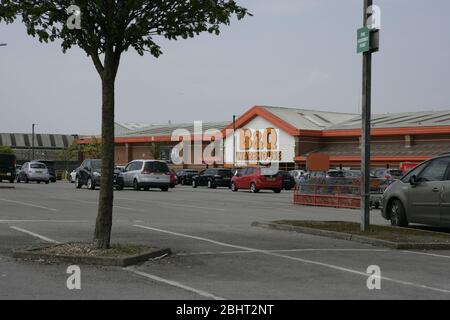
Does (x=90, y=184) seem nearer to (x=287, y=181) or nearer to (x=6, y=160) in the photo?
(x=6, y=160)

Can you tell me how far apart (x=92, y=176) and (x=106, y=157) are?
26808 mm

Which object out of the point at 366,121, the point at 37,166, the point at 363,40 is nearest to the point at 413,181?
the point at 366,121

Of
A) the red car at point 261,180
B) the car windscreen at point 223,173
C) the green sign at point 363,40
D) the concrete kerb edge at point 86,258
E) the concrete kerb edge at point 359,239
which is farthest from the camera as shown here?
the car windscreen at point 223,173

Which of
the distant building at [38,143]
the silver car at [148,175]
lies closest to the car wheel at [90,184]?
the silver car at [148,175]

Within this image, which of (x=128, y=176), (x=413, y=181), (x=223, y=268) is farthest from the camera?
(x=128, y=176)

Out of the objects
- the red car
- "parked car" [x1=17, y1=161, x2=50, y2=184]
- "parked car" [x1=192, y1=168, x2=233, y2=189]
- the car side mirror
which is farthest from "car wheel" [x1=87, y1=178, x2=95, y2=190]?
the car side mirror

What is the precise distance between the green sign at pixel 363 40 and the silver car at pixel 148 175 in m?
24.0

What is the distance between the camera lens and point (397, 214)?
15.7 meters

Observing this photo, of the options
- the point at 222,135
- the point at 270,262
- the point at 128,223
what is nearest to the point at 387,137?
the point at 222,135

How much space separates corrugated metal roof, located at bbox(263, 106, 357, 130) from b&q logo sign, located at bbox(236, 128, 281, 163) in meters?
2.28

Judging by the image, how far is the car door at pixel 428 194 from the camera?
14.4 meters

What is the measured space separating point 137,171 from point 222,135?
38328mm

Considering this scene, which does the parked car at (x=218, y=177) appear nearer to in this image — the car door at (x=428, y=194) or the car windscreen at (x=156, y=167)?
the car windscreen at (x=156, y=167)
